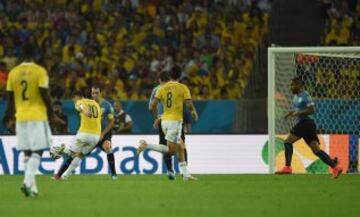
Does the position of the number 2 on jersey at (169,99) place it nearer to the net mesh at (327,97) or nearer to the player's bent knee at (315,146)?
the player's bent knee at (315,146)

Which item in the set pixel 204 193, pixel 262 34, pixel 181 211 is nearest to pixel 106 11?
pixel 262 34

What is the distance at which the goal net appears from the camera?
79.7 ft

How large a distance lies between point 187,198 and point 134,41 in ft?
58.5

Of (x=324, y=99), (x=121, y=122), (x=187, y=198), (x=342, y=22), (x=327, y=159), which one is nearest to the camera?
(x=187, y=198)

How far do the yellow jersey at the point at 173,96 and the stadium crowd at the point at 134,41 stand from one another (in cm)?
974

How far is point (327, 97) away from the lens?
24406 mm

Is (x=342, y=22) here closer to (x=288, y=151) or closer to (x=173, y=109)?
(x=288, y=151)

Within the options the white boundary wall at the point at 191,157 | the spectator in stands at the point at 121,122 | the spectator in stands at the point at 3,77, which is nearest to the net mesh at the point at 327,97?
the white boundary wall at the point at 191,157

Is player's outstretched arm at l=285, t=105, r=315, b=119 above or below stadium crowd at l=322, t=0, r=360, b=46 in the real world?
below

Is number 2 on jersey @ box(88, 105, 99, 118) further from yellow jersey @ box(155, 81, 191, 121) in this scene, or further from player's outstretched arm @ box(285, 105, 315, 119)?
player's outstretched arm @ box(285, 105, 315, 119)

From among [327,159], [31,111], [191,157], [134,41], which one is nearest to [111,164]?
[327,159]

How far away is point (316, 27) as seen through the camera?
31344mm

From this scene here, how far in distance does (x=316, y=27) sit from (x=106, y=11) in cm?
679

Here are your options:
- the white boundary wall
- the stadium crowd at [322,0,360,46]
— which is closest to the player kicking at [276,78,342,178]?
the white boundary wall
